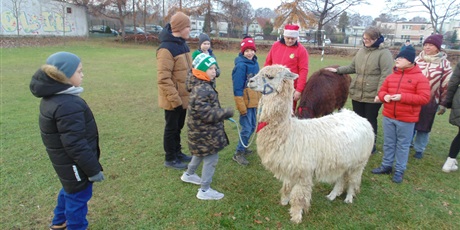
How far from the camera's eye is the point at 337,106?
578 cm

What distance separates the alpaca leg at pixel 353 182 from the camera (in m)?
3.68

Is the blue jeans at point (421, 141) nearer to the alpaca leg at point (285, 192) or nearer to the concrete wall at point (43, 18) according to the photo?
the alpaca leg at point (285, 192)

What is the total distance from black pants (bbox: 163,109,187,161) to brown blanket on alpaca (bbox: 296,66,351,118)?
1867 millimetres

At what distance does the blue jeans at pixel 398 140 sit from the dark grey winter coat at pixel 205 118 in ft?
8.19

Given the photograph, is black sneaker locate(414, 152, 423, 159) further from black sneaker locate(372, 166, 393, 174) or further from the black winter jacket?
the black winter jacket

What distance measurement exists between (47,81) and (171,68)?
1853 millimetres

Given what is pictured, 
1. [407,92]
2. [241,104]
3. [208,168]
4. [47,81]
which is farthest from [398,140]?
[47,81]

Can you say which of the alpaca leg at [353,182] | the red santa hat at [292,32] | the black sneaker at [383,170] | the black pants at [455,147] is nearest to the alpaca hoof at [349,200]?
the alpaca leg at [353,182]

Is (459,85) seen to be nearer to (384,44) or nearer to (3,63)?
(384,44)

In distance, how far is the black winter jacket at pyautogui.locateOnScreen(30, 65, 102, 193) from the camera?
229cm

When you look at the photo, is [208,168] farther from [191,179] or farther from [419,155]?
[419,155]

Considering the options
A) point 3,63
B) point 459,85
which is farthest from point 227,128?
point 3,63

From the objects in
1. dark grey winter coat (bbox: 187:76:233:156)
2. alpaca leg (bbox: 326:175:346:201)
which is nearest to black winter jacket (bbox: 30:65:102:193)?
dark grey winter coat (bbox: 187:76:233:156)

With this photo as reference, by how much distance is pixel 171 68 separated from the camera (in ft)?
13.1
